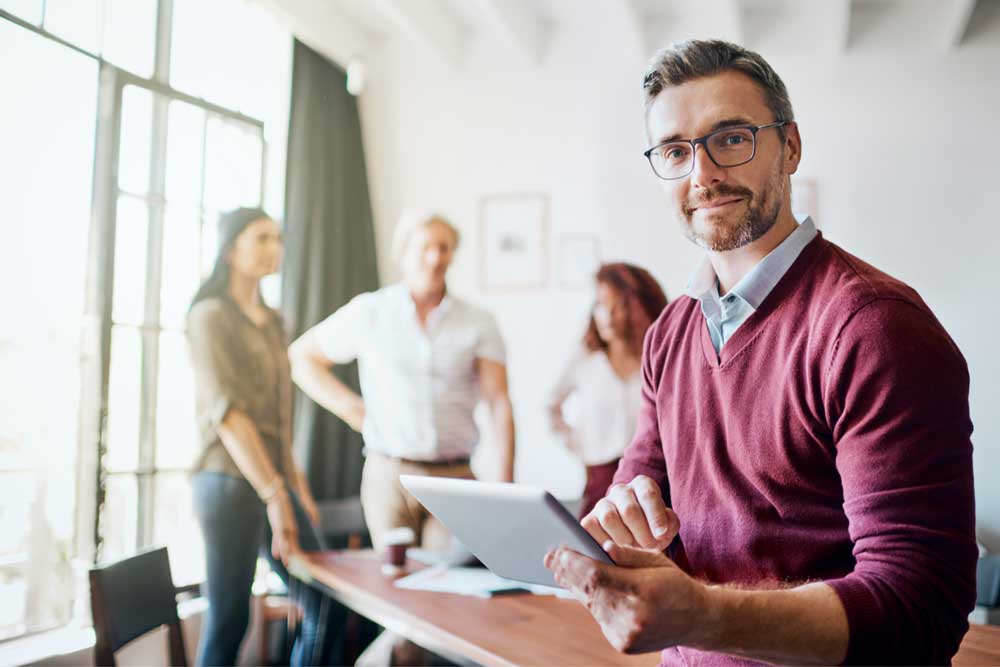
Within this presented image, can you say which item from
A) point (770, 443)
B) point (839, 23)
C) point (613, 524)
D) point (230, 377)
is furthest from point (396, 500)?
point (839, 23)

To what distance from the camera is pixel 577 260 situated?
400 centimetres

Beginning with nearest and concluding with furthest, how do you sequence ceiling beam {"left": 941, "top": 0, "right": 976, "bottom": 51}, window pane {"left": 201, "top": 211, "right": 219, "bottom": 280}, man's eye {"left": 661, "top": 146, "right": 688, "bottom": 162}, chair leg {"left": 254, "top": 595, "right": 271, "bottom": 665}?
man's eye {"left": 661, "top": 146, "right": 688, "bottom": 162} < ceiling beam {"left": 941, "top": 0, "right": 976, "bottom": 51} < window pane {"left": 201, "top": 211, "right": 219, "bottom": 280} < chair leg {"left": 254, "top": 595, "right": 271, "bottom": 665}

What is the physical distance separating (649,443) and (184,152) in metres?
2.65

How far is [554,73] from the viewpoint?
13.3 ft

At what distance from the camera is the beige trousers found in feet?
10.8

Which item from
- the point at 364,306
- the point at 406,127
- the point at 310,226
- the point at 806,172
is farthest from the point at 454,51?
the point at 806,172

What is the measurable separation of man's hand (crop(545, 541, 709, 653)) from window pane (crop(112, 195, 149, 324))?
2667 millimetres

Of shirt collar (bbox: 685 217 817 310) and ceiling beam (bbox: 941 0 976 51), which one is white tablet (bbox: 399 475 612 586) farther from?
ceiling beam (bbox: 941 0 976 51)

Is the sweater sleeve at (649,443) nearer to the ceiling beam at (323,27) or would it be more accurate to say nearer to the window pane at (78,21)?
the window pane at (78,21)

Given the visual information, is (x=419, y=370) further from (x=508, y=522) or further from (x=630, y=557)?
(x=630, y=557)

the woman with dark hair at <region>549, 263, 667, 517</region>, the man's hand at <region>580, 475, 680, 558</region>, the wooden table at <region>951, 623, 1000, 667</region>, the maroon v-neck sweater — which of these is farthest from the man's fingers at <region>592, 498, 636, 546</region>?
the woman with dark hair at <region>549, 263, 667, 517</region>

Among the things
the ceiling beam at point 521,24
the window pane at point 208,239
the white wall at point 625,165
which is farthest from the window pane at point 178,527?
the ceiling beam at point 521,24

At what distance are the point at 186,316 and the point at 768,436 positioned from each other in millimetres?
2587

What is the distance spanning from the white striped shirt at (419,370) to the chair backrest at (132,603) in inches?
56.9
